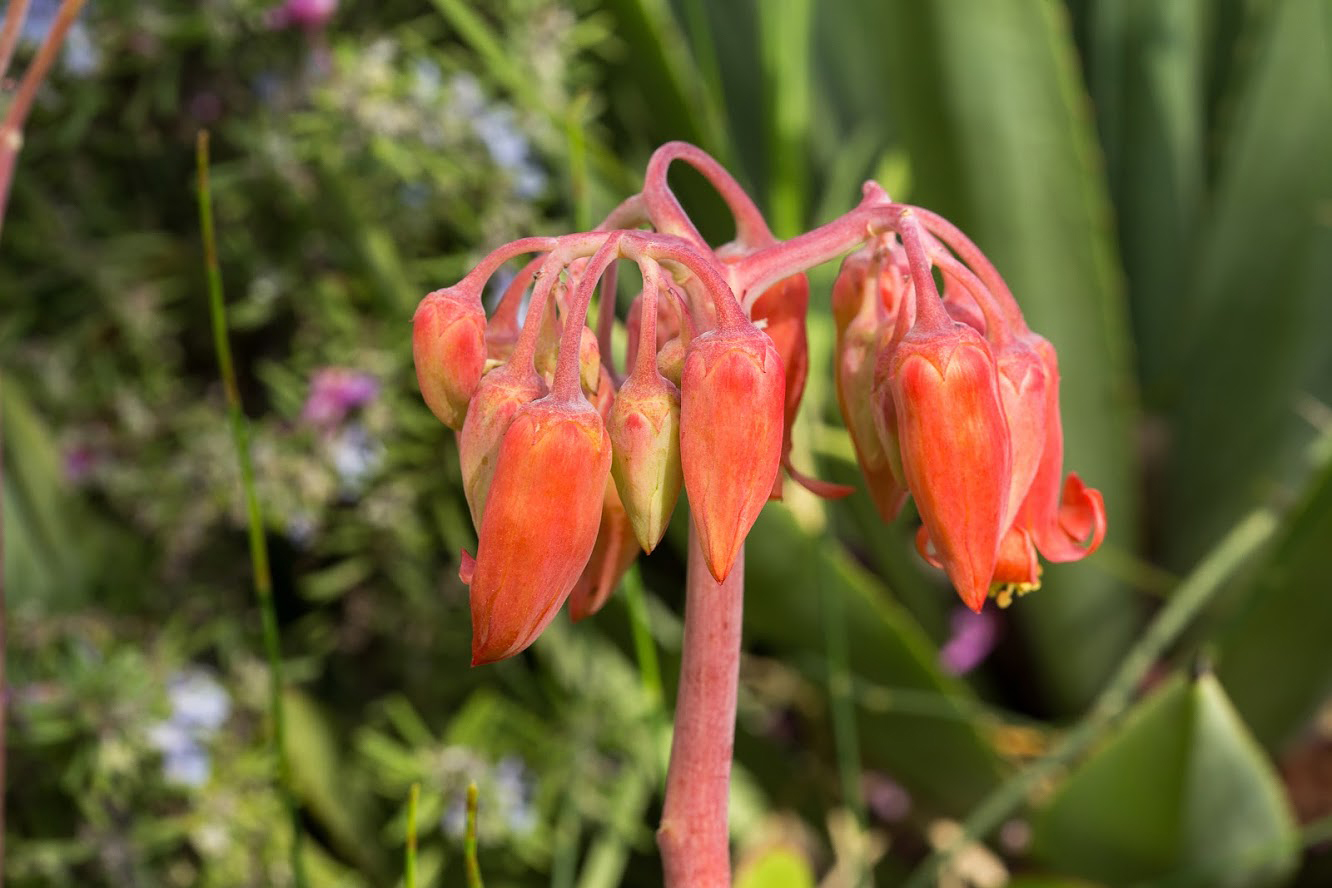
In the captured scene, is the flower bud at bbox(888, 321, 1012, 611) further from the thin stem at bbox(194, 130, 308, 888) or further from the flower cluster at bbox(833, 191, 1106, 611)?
the thin stem at bbox(194, 130, 308, 888)

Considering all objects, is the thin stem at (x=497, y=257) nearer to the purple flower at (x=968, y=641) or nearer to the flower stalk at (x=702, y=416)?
the flower stalk at (x=702, y=416)

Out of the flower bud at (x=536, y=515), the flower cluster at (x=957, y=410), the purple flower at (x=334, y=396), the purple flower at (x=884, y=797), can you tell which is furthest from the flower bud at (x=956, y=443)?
the purple flower at (x=884, y=797)

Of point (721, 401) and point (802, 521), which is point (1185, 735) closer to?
point (802, 521)

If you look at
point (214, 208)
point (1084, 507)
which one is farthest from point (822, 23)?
point (1084, 507)

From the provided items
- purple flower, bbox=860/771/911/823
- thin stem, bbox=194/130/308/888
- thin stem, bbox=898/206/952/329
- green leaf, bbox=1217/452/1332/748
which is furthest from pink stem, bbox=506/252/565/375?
purple flower, bbox=860/771/911/823

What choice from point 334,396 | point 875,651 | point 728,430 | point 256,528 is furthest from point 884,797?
point 728,430

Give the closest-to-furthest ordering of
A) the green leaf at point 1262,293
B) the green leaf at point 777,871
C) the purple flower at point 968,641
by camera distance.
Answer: the green leaf at point 777,871 → the green leaf at point 1262,293 → the purple flower at point 968,641
